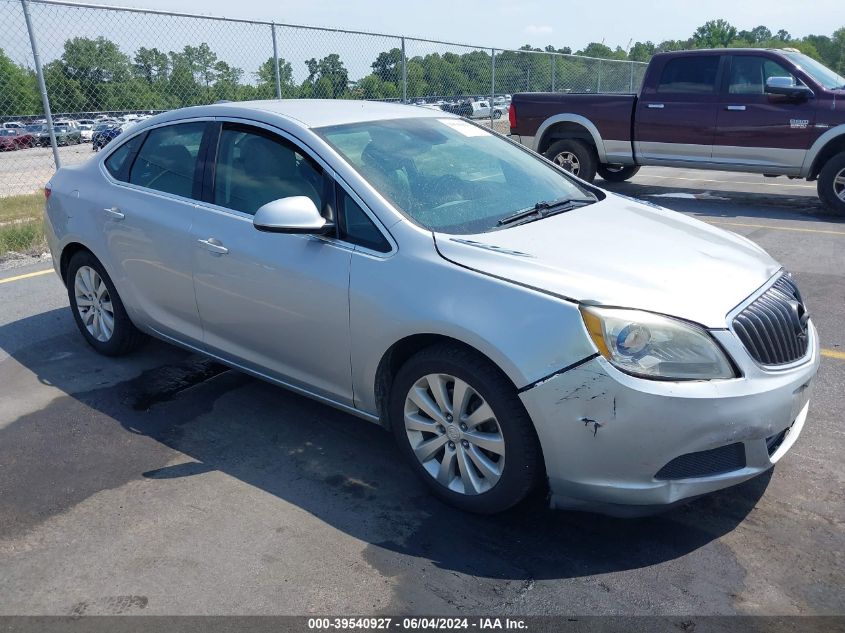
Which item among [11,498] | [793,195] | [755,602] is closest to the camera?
[755,602]

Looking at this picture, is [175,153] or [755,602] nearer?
[755,602]

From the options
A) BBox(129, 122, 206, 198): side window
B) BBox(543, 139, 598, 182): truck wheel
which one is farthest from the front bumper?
BBox(543, 139, 598, 182): truck wheel

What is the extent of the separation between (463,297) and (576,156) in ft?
30.3

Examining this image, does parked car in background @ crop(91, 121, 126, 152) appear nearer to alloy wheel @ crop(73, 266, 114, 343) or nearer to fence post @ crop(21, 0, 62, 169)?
fence post @ crop(21, 0, 62, 169)

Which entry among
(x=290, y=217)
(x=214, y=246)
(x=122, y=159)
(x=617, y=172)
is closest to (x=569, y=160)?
(x=617, y=172)

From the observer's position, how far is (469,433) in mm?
3154

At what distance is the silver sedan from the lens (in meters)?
2.83

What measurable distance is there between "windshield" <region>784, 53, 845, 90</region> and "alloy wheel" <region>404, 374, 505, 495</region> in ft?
29.7

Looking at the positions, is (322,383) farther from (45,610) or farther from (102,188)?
(102,188)

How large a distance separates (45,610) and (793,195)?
38.7ft

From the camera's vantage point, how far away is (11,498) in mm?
3504

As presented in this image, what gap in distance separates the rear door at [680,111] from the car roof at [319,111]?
7265 millimetres

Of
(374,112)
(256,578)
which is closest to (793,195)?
(374,112)

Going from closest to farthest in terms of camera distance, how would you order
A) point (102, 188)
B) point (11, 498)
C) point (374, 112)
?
point (11, 498) → point (374, 112) → point (102, 188)
